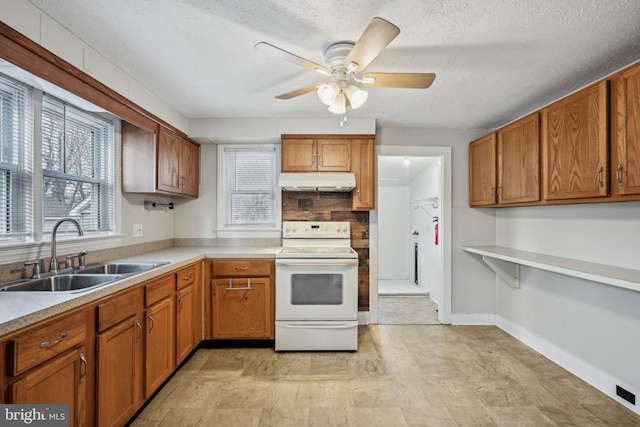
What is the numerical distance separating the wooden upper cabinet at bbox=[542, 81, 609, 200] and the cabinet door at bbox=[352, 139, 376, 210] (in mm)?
1461

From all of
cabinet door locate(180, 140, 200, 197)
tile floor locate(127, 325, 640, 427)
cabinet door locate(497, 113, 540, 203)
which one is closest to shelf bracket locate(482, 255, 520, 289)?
tile floor locate(127, 325, 640, 427)

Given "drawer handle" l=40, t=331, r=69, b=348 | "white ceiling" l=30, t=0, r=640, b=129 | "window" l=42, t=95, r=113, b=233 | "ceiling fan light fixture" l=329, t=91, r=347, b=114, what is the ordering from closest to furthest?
1. "drawer handle" l=40, t=331, r=69, b=348
2. "white ceiling" l=30, t=0, r=640, b=129
3. "ceiling fan light fixture" l=329, t=91, r=347, b=114
4. "window" l=42, t=95, r=113, b=233

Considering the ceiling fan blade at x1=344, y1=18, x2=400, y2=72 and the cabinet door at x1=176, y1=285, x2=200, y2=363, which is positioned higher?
the ceiling fan blade at x1=344, y1=18, x2=400, y2=72

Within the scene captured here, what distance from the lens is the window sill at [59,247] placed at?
1662 millimetres

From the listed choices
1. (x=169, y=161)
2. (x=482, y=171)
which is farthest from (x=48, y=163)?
(x=482, y=171)

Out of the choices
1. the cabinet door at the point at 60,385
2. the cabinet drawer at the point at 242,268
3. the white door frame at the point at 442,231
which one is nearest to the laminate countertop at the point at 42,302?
the cabinet door at the point at 60,385

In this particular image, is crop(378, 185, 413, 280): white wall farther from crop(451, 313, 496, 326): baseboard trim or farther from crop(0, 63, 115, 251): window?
crop(0, 63, 115, 251): window

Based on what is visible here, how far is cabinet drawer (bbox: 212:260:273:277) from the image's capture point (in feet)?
9.26

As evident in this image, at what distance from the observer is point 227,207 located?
3.51 meters

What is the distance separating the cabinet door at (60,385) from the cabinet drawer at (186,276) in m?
0.97

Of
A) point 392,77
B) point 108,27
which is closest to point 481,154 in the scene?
point 392,77

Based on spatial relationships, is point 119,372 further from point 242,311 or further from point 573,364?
point 573,364

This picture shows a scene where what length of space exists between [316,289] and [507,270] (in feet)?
6.68

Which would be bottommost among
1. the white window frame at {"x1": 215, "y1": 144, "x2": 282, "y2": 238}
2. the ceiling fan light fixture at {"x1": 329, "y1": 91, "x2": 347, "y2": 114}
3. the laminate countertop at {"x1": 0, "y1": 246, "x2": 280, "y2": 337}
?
the laminate countertop at {"x1": 0, "y1": 246, "x2": 280, "y2": 337}
